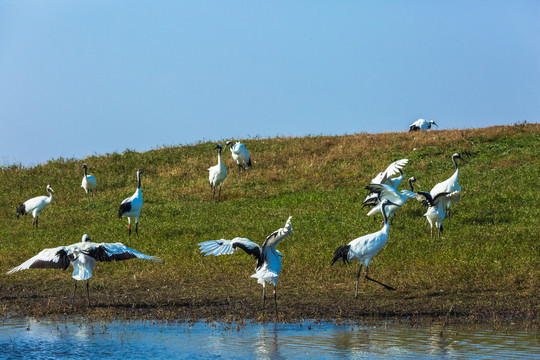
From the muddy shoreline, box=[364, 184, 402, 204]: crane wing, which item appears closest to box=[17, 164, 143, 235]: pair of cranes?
the muddy shoreline

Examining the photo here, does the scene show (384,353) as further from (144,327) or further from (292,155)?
(292,155)

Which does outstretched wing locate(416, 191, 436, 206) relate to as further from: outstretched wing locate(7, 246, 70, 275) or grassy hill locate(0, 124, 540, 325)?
outstretched wing locate(7, 246, 70, 275)

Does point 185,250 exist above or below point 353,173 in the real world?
below

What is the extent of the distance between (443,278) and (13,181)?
22.3m

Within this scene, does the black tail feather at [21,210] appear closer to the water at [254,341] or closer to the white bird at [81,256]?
the white bird at [81,256]

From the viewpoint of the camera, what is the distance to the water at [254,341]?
26.4ft

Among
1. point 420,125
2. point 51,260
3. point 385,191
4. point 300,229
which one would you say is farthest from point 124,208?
point 420,125

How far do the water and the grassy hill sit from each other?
81cm

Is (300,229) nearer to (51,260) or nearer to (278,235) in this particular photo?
(278,235)

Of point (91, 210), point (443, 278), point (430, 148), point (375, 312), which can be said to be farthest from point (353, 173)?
point (375, 312)

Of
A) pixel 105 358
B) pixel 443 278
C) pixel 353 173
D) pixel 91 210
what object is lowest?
pixel 105 358

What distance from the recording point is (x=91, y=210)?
22641mm

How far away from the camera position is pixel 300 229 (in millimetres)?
16844

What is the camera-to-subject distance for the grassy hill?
1109cm
